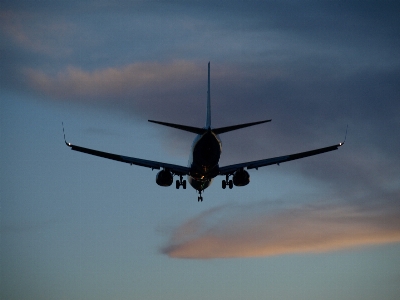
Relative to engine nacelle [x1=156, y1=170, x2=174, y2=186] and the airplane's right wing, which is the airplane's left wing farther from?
the airplane's right wing

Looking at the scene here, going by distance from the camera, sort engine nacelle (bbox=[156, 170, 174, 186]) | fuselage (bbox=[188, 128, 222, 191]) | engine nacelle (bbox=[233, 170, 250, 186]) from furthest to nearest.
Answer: engine nacelle (bbox=[156, 170, 174, 186]), engine nacelle (bbox=[233, 170, 250, 186]), fuselage (bbox=[188, 128, 222, 191])

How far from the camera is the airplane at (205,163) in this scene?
262ft

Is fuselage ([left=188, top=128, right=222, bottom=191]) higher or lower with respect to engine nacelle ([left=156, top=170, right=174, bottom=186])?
lower

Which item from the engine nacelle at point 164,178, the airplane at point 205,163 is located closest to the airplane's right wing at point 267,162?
the airplane at point 205,163

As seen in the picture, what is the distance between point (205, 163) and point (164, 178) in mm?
10312

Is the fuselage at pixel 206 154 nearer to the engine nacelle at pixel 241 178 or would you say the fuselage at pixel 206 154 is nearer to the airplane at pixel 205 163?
the airplane at pixel 205 163

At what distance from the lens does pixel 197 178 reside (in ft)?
291

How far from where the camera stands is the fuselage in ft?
260

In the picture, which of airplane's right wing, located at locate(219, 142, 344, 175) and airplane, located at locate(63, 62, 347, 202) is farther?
airplane's right wing, located at locate(219, 142, 344, 175)

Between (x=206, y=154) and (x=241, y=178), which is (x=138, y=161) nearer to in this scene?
(x=241, y=178)

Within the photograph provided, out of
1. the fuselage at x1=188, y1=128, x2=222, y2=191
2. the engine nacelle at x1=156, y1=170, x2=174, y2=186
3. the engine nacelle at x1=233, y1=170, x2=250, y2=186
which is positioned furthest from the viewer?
the engine nacelle at x1=156, y1=170, x2=174, y2=186

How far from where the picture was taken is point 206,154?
8038 centimetres

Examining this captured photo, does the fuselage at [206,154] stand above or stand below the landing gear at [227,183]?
below

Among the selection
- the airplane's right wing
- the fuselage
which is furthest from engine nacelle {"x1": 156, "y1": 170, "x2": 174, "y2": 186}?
the airplane's right wing
